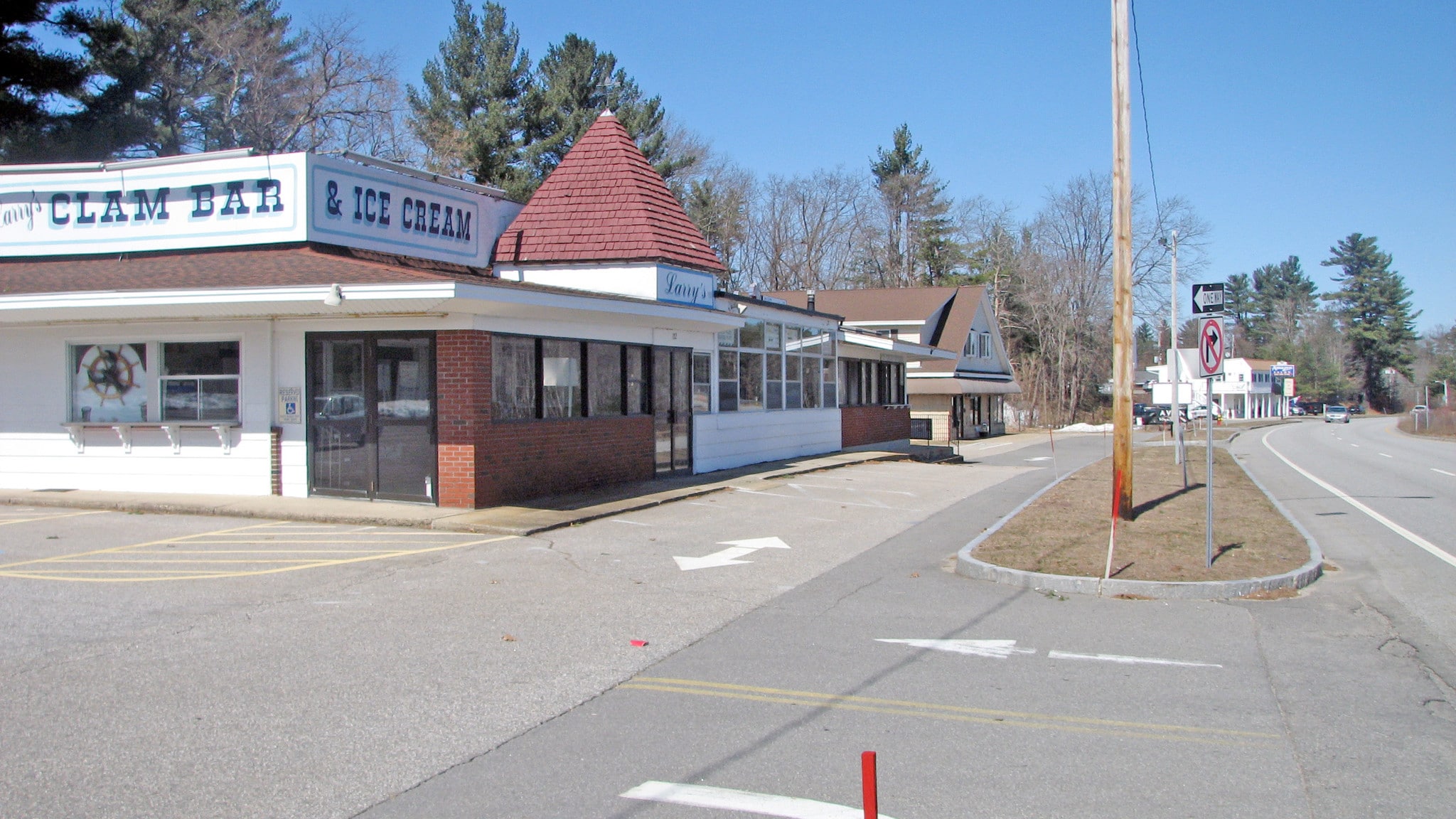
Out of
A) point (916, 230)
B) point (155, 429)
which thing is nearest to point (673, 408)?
point (155, 429)

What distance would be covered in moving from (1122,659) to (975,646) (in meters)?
1.01

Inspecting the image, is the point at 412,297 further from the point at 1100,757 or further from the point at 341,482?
the point at 1100,757

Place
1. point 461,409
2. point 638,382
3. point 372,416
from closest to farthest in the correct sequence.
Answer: point 461,409, point 372,416, point 638,382

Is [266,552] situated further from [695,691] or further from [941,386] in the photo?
[941,386]

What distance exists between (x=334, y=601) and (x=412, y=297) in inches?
193

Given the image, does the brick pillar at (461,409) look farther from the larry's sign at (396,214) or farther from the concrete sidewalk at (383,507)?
the larry's sign at (396,214)

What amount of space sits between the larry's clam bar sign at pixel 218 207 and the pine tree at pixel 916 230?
186 feet

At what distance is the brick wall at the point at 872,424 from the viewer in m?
28.0

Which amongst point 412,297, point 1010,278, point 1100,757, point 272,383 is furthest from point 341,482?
point 1010,278

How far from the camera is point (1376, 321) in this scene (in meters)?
115

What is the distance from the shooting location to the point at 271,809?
454 cm

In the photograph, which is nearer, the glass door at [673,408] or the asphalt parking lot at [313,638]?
the asphalt parking lot at [313,638]

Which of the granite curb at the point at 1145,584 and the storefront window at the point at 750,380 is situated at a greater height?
the storefront window at the point at 750,380

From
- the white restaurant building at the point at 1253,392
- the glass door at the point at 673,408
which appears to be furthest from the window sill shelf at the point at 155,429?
the white restaurant building at the point at 1253,392
